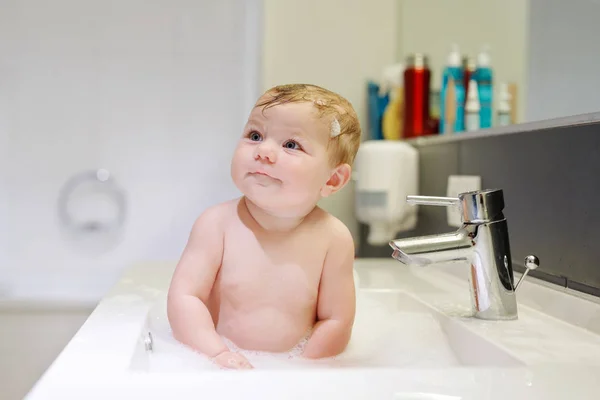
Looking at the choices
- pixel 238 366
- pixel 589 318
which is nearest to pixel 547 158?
pixel 589 318

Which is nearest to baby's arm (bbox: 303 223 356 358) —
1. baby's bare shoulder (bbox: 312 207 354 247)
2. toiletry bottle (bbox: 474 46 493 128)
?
baby's bare shoulder (bbox: 312 207 354 247)

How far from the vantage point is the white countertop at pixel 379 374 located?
1.94 feet

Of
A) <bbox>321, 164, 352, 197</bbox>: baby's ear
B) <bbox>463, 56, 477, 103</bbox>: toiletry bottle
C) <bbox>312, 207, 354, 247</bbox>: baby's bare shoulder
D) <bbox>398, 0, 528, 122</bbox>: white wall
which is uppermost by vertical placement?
<bbox>398, 0, 528, 122</bbox>: white wall

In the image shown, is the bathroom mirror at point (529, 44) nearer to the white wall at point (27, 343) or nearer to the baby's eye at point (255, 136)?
the baby's eye at point (255, 136)

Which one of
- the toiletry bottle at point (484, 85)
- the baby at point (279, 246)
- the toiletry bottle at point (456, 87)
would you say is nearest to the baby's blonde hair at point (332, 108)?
the baby at point (279, 246)

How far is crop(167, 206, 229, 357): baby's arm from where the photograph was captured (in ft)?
2.74

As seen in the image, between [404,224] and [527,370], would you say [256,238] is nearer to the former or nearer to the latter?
[527,370]

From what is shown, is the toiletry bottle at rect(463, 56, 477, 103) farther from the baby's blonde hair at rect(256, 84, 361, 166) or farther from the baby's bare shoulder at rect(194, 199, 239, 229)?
the baby's bare shoulder at rect(194, 199, 239, 229)

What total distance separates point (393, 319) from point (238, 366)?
0.38 meters

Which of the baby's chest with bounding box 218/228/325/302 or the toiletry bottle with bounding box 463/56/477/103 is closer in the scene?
the baby's chest with bounding box 218/228/325/302

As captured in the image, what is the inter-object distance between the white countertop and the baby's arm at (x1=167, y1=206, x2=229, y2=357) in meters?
0.06

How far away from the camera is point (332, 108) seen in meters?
0.88

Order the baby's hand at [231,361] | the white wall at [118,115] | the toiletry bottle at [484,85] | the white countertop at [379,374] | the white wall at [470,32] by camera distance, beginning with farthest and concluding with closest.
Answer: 1. the white wall at [118,115]
2. the toiletry bottle at [484,85]
3. the white wall at [470,32]
4. the baby's hand at [231,361]
5. the white countertop at [379,374]

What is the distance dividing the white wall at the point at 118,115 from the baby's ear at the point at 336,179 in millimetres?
960
